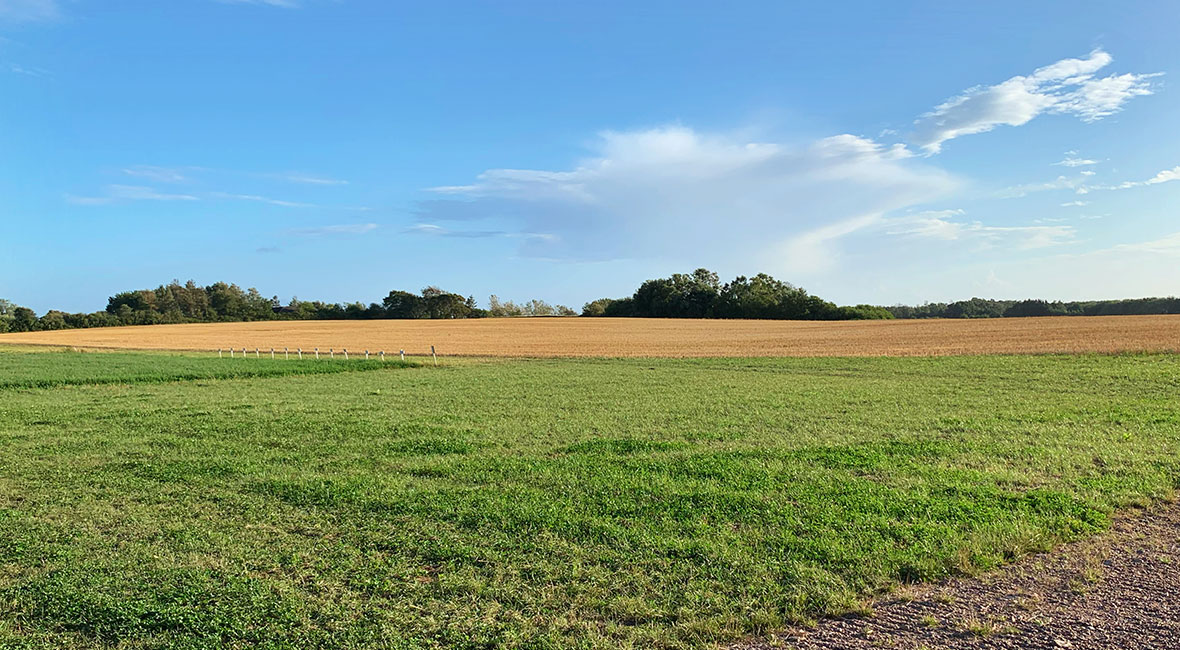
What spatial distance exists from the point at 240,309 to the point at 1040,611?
129639mm

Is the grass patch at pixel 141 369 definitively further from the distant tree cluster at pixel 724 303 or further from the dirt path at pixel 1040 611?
the distant tree cluster at pixel 724 303

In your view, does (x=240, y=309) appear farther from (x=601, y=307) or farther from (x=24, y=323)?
(x=601, y=307)

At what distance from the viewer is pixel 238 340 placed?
68875 millimetres

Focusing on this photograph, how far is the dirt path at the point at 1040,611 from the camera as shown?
532 centimetres

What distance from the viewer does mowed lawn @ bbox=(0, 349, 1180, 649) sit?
586 cm

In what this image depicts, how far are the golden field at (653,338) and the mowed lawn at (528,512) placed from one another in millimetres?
26709

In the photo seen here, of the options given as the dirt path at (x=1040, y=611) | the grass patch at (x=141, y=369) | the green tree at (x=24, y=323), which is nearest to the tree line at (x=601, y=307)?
the green tree at (x=24, y=323)

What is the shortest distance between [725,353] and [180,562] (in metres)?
40.9

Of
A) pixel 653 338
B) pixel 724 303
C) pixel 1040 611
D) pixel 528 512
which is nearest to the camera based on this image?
pixel 1040 611

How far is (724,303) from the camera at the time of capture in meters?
110

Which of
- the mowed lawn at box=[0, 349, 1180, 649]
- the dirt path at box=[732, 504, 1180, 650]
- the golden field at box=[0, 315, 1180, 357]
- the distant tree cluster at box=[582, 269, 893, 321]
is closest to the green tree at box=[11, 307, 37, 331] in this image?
the golden field at box=[0, 315, 1180, 357]

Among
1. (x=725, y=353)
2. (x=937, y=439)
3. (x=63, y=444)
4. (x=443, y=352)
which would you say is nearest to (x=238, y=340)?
(x=443, y=352)

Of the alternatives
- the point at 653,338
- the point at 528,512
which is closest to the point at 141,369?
the point at 528,512

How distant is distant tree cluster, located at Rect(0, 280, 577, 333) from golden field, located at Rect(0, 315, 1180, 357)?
2035 cm
